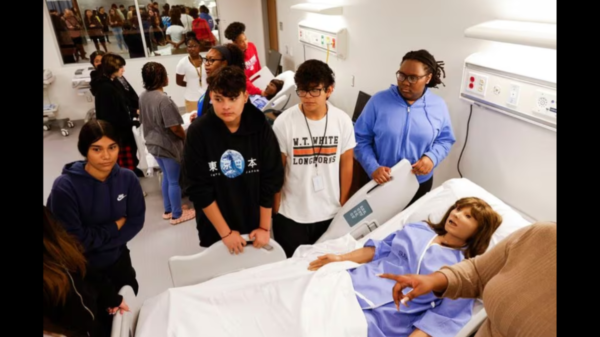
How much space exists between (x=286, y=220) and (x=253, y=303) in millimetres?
642

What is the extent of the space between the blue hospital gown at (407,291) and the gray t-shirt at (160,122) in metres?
1.73

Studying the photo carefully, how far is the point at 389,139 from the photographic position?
2162mm

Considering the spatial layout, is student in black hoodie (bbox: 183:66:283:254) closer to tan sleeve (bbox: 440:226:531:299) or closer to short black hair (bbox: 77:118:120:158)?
→ short black hair (bbox: 77:118:120:158)

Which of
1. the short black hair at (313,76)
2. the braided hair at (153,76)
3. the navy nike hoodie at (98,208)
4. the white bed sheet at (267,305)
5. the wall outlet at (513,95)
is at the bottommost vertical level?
the white bed sheet at (267,305)

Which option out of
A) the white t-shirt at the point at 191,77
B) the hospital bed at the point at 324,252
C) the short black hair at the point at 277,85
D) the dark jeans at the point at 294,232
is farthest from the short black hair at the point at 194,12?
the hospital bed at the point at 324,252

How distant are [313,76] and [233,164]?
23.5 inches

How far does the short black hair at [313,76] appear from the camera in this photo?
5.96 ft

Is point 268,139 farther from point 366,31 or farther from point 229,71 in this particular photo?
point 366,31

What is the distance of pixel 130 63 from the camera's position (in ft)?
19.2

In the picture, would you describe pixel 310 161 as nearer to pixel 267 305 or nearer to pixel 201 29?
pixel 267 305

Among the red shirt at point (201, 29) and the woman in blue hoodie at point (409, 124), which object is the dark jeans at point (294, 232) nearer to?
the woman in blue hoodie at point (409, 124)

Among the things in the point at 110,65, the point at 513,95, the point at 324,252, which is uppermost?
the point at 110,65

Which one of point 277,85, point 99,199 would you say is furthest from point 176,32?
point 99,199
